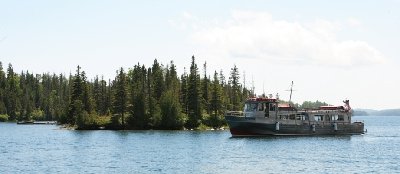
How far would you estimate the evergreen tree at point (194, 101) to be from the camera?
140 metres

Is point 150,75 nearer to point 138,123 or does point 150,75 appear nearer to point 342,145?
point 138,123

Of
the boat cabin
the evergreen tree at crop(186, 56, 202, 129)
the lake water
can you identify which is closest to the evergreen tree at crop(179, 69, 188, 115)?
the evergreen tree at crop(186, 56, 202, 129)

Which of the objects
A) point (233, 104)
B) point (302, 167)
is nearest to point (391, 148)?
point (302, 167)

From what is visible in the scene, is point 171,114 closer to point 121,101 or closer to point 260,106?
point 121,101

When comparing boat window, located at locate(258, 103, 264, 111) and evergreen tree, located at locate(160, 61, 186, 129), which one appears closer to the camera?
boat window, located at locate(258, 103, 264, 111)

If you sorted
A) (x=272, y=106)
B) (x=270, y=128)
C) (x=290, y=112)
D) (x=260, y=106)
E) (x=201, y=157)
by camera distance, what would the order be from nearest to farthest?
(x=201, y=157)
(x=270, y=128)
(x=260, y=106)
(x=272, y=106)
(x=290, y=112)

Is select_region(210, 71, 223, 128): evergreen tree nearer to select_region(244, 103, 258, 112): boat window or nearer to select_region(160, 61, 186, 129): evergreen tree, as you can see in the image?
select_region(160, 61, 186, 129): evergreen tree

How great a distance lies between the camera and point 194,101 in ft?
472

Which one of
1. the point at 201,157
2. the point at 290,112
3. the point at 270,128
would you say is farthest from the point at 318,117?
the point at 201,157

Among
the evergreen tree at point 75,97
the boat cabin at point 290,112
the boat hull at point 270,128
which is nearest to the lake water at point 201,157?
the boat hull at point 270,128

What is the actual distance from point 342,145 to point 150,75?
92.7 m

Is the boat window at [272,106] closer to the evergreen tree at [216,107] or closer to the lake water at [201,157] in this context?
the lake water at [201,157]

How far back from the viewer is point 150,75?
174 metres

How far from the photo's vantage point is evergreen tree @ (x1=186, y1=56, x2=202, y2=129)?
140500mm
